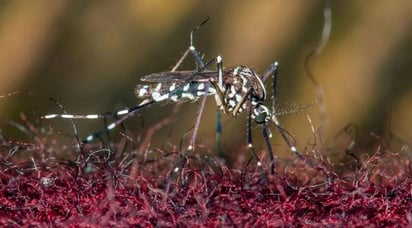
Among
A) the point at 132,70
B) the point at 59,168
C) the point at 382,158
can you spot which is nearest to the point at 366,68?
the point at 132,70

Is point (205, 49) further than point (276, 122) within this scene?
Yes

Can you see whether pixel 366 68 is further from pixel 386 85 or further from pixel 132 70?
pixel 132 70

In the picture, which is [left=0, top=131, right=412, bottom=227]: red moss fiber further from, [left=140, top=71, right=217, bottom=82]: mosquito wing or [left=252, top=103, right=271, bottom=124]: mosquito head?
[left=140, top=71, right=217, bottom=82]: mosquito wing

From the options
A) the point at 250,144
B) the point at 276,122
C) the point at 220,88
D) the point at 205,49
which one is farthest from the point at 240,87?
the point at 205,49

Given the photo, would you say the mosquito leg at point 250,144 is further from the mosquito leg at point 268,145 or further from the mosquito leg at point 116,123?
the mosquito leg at point 116,123

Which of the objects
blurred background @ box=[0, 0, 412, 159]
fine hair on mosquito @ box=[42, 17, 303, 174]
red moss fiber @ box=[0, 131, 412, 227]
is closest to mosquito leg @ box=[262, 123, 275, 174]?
red moss fiber @ box=[0, 131, 412, 227]

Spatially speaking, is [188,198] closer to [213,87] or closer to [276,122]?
[276,122]

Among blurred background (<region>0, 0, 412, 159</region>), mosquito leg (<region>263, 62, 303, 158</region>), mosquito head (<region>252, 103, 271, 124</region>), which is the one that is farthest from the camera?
blurred background (<region>0, 0, 412, 159</region>)

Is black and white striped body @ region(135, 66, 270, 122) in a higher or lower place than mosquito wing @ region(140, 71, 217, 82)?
lower
